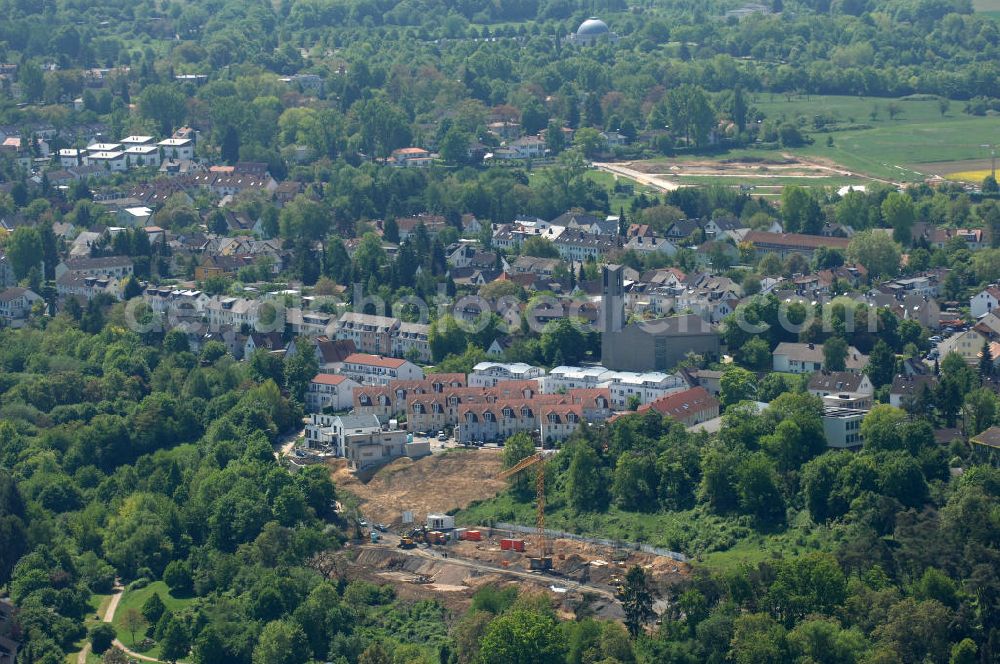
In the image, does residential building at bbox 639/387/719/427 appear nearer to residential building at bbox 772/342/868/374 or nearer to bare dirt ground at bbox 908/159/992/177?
residential building at bbox 772/342/868/374

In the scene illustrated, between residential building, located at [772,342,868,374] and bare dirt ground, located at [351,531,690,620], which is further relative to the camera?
residential building, located at [772,342,868,374]

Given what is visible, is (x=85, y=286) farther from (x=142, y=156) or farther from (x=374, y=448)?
(x=142, y=156)

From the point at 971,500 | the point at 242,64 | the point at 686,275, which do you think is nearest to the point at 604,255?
the point at 686,275

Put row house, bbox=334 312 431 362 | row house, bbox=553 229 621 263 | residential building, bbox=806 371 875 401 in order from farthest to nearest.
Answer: row house, bbox=553 229 621 263 → row house, bbox=334 312 431 362 → residential building, bbox=806 371 875 401

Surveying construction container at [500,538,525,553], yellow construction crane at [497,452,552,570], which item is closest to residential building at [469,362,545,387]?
yellow construction crane at [497,452,552,570]

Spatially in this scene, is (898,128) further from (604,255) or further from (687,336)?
(687,336)

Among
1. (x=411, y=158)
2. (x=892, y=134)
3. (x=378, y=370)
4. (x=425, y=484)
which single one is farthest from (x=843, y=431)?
(x=892, y=134)

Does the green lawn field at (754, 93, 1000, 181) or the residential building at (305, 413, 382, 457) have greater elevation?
the residential building at (305, 413, 382, 457)
